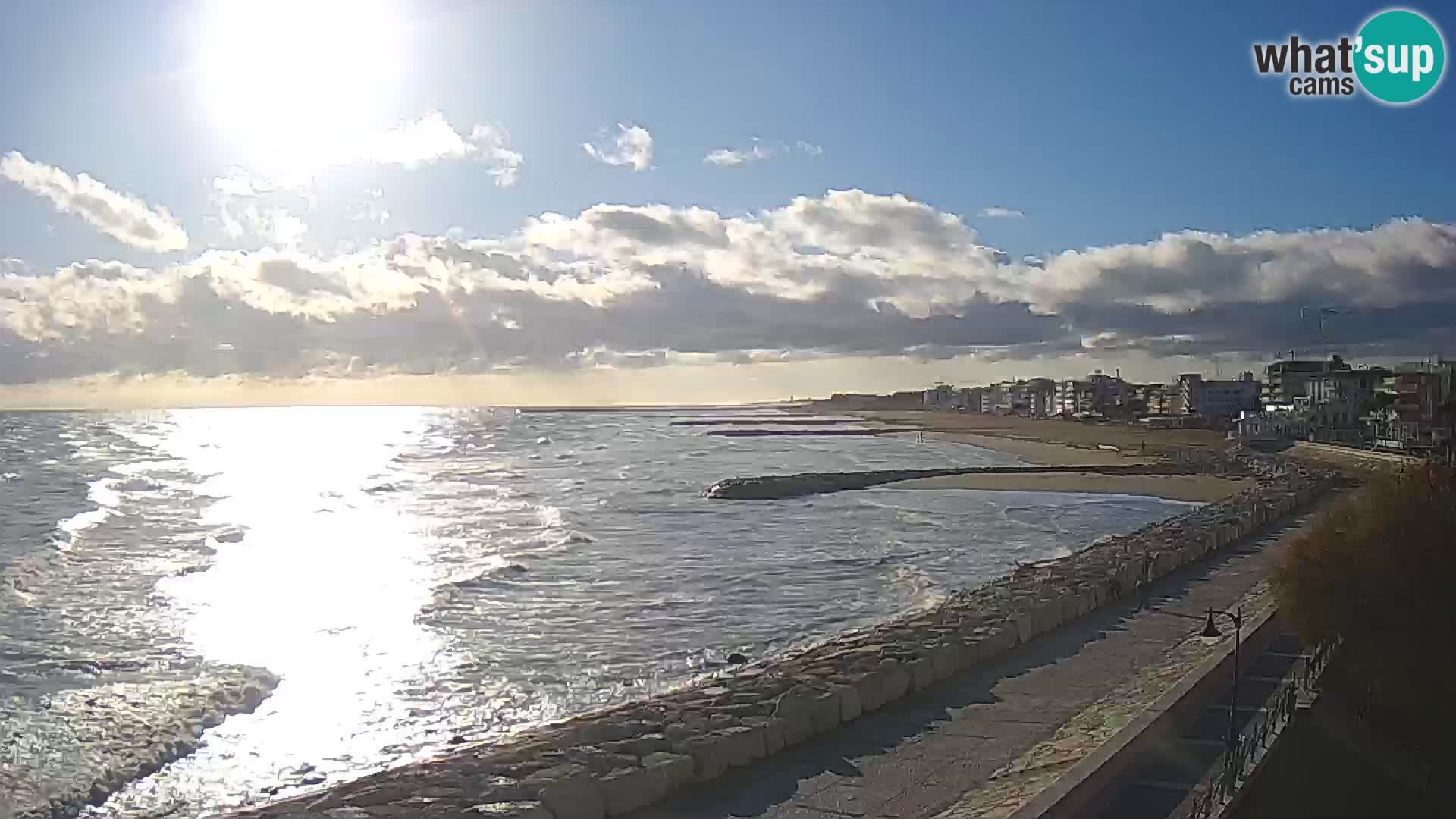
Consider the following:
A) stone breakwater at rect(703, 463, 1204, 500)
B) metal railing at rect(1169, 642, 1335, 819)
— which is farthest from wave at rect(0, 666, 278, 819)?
stone breakwater at rect(703, 463, 1204, 500)

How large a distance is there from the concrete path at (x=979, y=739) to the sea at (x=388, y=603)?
354 cm

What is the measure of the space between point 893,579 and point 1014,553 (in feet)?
16.4

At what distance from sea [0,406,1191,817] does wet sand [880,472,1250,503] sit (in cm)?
218

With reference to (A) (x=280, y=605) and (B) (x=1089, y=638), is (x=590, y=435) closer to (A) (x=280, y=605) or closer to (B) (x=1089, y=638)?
(A) (x=280, y=605)

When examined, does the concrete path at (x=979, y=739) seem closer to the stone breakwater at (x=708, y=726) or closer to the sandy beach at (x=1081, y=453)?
the stone breakwater at (x=708, y=726)

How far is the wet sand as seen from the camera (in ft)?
147

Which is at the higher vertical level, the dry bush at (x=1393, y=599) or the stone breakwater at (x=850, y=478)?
the dry bush at (x=1393, y=599)

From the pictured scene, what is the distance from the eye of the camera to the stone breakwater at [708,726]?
10.4m

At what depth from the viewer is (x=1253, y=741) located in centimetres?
1027

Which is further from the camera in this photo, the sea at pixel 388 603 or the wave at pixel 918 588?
the wave at pixel 918 588

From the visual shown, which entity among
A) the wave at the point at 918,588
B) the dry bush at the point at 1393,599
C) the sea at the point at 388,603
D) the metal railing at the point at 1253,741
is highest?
the dry bush at the point at 1393,599

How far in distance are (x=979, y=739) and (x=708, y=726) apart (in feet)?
9.00

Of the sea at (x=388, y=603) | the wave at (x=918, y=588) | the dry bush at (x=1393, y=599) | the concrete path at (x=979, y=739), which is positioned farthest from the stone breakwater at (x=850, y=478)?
the dry bush at (x=1393, y=599)

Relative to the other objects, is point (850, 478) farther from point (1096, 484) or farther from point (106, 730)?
point (106, 730)
